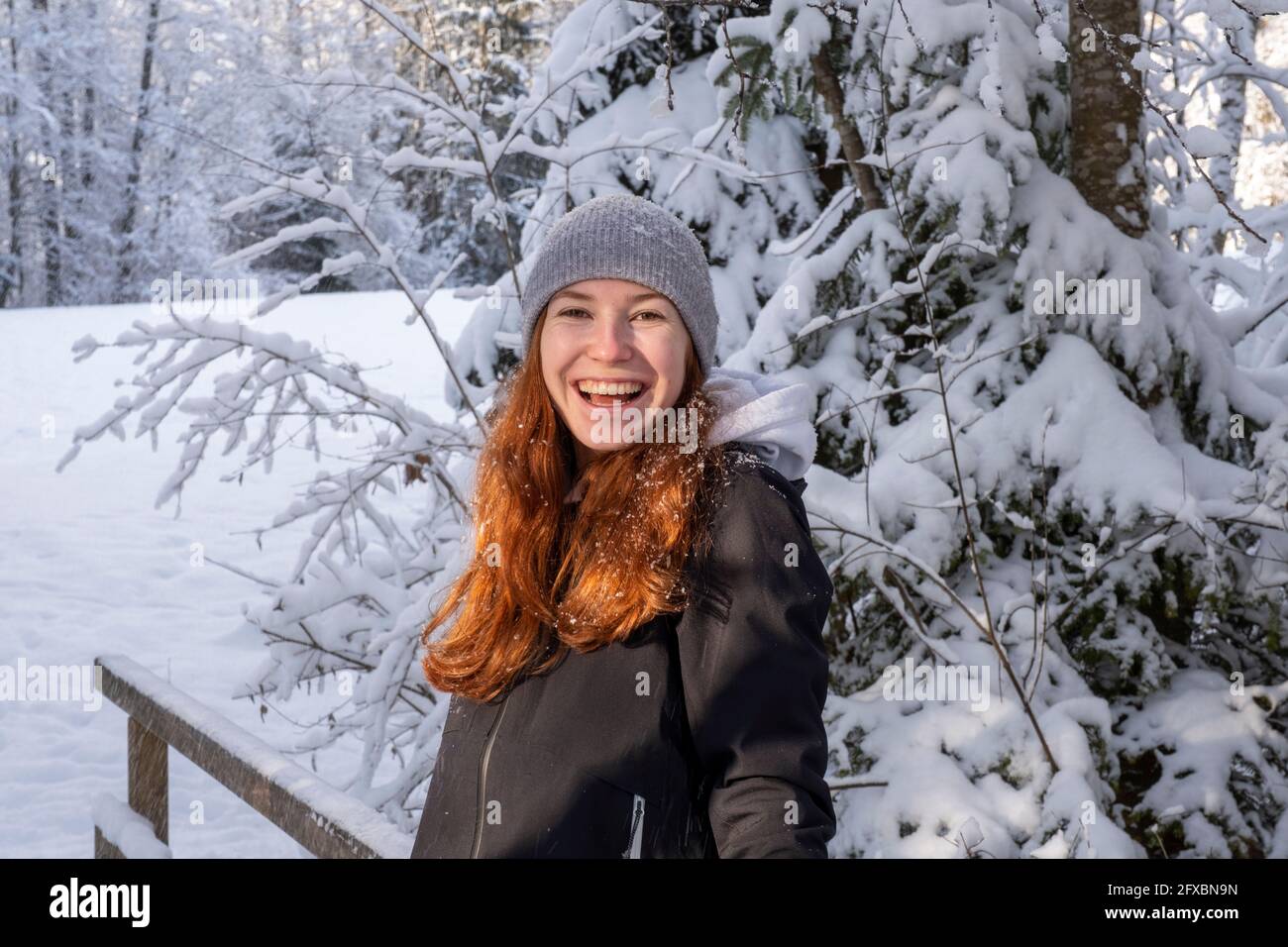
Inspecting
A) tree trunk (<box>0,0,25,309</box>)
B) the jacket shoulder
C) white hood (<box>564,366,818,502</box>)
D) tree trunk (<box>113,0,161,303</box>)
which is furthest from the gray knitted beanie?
tree trunk (<box>113,0,161,303</box>)

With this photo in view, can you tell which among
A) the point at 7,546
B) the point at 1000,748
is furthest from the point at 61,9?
the point at 1000,748

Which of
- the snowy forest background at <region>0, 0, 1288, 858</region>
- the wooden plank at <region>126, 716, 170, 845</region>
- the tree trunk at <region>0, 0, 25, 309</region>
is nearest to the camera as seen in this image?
the snowy forest background at <region>0, 0, 1288, 858</region>

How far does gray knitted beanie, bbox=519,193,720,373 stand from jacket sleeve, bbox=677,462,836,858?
30cm

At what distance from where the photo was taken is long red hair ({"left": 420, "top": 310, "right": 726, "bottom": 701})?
1.40 metres

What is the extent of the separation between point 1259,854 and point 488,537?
2295mm

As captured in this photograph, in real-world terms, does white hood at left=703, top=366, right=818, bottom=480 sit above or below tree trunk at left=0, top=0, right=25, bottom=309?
below

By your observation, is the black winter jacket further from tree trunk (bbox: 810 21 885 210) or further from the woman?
tree trunk (bbox: 810 21 885 210)

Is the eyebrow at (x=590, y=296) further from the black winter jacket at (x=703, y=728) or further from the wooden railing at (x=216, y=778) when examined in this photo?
the wooden railing at (x=216, y=778)

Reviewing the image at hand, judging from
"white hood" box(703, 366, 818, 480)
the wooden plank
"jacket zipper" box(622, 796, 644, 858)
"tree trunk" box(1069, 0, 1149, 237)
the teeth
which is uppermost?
"tree trunk" box(1069, 0, 1149, 237)

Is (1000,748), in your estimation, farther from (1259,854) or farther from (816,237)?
(816,237)

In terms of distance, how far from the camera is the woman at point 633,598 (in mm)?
1316

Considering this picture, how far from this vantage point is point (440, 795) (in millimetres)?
1573

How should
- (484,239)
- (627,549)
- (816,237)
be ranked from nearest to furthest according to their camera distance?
1. (627,549)
2. (816,237)
3. (484,239)

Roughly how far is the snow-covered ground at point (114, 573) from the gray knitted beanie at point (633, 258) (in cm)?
220
